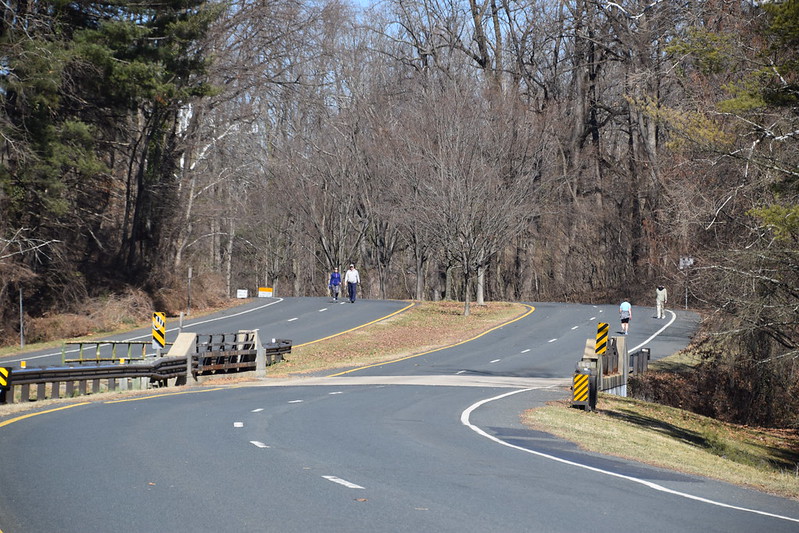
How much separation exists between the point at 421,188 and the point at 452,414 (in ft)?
110

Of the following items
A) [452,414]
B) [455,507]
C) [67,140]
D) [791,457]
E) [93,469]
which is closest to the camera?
[455,507]

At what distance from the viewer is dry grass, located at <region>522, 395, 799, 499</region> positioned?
1424cm

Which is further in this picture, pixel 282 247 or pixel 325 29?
pixel 282 247

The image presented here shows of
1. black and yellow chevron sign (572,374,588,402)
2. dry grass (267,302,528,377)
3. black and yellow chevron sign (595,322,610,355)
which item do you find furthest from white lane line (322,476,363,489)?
dry grass (267,302,528,377)

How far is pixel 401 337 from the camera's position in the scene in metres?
39.1

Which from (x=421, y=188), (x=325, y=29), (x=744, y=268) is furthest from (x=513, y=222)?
(x=744, y=268)

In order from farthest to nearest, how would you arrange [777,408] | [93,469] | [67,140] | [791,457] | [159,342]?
[67,140] → [777,408] → [159,342] → [791,457] → [93,469]

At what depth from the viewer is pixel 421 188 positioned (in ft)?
168

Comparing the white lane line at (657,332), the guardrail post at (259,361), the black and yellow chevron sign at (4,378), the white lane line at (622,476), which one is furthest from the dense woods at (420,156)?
the black and yellow chevron sign at (4,378)

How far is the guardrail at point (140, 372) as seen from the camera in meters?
19.5

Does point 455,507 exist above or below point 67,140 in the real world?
below

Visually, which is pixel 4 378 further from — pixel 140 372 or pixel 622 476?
pixel 622 476

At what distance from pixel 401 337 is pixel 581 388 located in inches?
717

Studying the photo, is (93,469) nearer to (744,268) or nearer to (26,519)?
(26,519)
